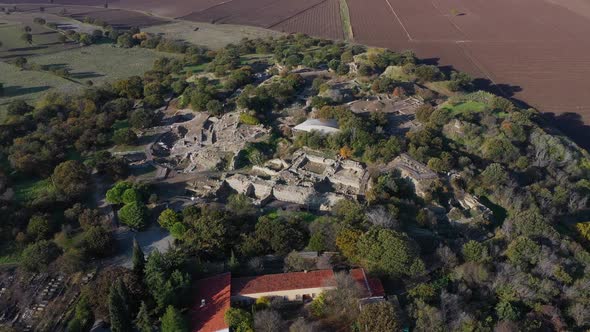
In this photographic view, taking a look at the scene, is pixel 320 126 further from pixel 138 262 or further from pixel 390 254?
pixel 138 262

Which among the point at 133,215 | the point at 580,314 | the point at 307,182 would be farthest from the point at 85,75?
the point at 580,314

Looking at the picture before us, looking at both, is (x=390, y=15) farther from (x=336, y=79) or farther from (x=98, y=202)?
(x=98, y=202)

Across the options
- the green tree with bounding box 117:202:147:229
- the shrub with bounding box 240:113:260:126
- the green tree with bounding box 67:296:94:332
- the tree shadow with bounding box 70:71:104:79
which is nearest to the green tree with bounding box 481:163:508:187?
the shrub with bounding box 240:113:260:126

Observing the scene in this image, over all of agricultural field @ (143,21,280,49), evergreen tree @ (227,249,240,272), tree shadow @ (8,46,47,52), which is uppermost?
agricultural field @ (143,21,280,49)

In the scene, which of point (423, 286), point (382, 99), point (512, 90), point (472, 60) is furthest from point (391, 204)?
point (472, 60)

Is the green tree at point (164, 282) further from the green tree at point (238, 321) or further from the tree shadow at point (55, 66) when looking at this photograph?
the tree shadow at point (55, 66)

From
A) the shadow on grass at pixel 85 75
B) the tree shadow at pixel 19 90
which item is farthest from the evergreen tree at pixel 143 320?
the shadow on grass at pixel 85 75

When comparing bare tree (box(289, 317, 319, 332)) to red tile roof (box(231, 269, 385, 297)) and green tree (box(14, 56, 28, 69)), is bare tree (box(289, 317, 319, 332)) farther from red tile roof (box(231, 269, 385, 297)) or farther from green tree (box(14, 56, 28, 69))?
green tree (box(14, 56, 28, 69))
